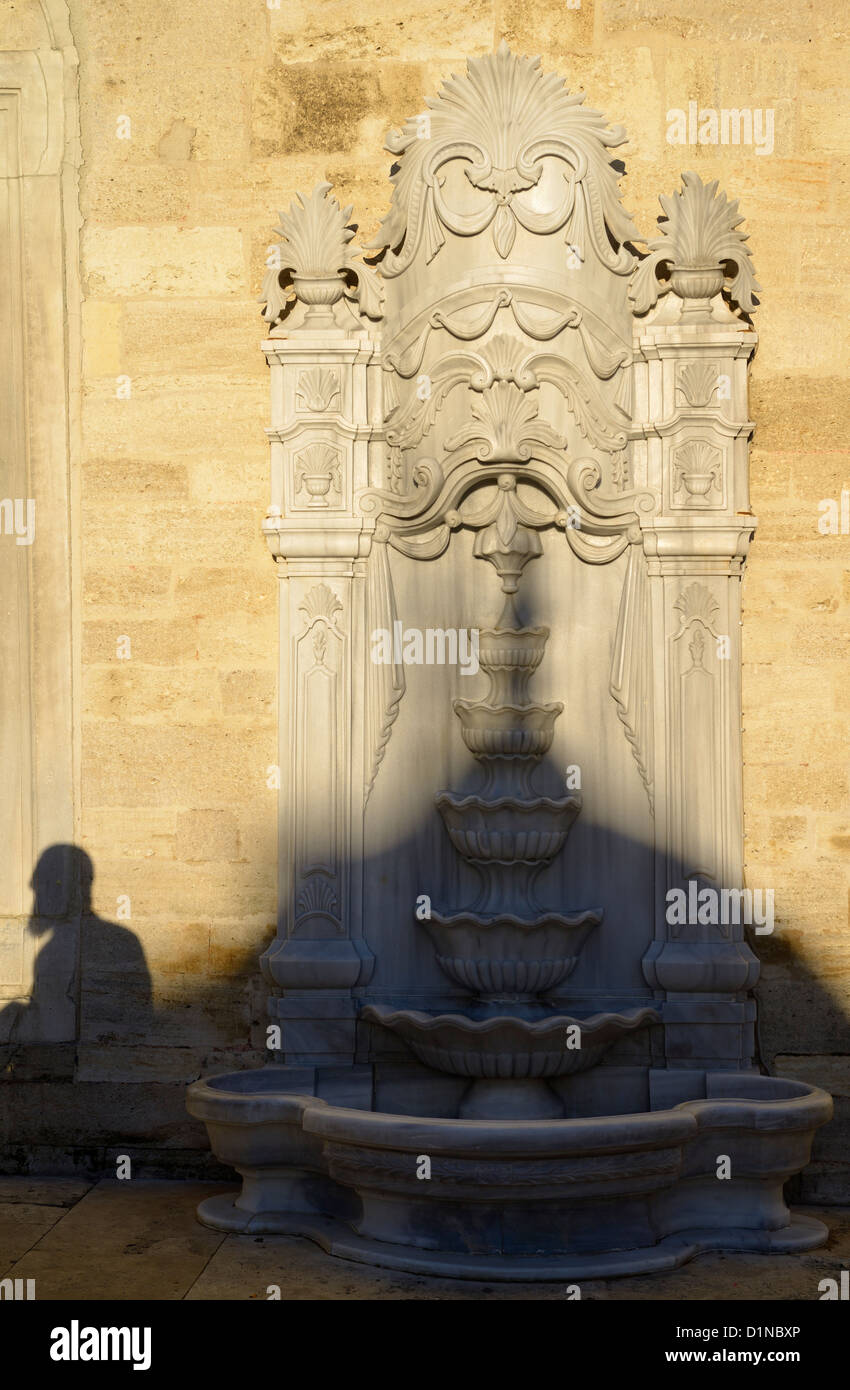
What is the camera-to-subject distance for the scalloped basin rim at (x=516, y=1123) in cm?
367

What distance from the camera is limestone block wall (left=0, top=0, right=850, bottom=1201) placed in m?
4.61

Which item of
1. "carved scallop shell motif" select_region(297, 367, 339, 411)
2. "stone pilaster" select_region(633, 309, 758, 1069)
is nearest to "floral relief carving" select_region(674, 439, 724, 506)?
"stone pilaster" select_region(633, 309, 758, 1069)

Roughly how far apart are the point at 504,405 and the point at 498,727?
3.17ft

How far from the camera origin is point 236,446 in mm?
4750

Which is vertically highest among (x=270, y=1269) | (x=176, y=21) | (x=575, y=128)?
(x=176, y=21)

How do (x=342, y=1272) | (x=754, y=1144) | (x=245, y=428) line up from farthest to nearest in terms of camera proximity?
(x=245, y=428), (x=754, y=1144), (x=342, y=1272)

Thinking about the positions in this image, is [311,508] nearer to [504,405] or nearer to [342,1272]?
[504,405]

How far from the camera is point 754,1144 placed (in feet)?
13.3

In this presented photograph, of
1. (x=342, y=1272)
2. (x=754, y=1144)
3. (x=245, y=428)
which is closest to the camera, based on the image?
(x=342, y=1272)

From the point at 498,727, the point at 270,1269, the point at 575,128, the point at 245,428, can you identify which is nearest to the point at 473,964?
the point at 498,727

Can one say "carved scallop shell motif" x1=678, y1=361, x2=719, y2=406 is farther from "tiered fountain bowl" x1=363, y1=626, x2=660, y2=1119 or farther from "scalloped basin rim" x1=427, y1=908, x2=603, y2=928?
"scalloped basin rim" x1=427, y1=908, x2=603, y2=928

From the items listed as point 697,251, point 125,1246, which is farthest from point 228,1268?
point 697,251

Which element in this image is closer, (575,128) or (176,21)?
(575,128)

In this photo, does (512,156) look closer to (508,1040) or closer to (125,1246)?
(508,1040)
